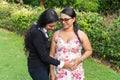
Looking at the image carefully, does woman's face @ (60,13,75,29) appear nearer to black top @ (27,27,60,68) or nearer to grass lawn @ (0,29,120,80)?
black top @ (27,27,60,68)

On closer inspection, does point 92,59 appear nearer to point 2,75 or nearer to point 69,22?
point 2,75

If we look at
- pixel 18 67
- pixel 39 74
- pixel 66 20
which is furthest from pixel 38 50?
pixel 18 67

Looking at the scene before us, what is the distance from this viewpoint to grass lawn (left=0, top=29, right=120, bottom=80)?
7266 mm

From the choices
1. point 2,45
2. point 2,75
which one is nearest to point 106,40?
point 2,75

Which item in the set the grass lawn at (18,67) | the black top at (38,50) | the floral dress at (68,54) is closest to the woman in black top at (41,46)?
the black top at (38,50)

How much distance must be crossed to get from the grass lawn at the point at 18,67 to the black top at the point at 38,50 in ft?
10.1

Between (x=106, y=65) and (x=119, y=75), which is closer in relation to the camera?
(x=119, y=75)

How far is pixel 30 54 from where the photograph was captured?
402 cm

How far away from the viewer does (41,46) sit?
3.87m

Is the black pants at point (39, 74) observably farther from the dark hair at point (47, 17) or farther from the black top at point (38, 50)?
the dark hair at point (47, 17)

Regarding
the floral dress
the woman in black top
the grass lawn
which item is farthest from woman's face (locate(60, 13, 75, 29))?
the grass lawn

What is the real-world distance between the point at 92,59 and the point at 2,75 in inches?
105

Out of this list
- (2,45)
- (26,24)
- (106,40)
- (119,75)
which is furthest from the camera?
(26,24)

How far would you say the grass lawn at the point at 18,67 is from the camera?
7.27m
